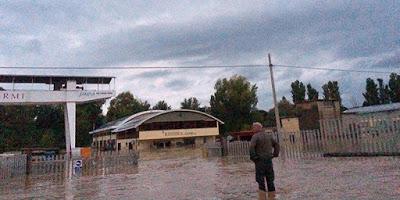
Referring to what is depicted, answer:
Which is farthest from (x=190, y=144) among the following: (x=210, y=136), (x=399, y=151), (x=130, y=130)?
(x=399, y=151)

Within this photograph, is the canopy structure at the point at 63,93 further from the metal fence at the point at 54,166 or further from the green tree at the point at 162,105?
the green tree at the point at 162,105

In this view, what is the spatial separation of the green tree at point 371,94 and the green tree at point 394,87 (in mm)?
2492

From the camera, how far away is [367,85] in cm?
7450

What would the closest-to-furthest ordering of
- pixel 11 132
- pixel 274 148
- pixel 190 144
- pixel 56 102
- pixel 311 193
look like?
pixel 311 193 < pixel 274 148 < pixel 56 102 < pixel 11 132 < pixel 190 144

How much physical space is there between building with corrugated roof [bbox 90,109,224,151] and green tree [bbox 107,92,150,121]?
1816 centimetres

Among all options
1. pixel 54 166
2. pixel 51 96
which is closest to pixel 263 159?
pixel 54 166

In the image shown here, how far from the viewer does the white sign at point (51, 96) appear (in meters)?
28.3

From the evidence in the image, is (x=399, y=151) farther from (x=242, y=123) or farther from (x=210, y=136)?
(x=242, y=123)

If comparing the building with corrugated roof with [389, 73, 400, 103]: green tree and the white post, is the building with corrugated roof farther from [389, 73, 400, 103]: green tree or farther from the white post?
[389, 73, 400, 103]: green tree

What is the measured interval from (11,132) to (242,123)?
3760cm

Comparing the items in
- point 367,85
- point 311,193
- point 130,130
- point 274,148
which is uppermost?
point 367,85

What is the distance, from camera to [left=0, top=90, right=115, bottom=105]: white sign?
28281 millimetres

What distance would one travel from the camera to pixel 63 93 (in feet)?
99.5

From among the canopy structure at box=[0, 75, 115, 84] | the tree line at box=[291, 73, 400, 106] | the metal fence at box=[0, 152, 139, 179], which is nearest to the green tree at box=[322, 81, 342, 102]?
the tree line at box=[291, 73, 400, 106]
